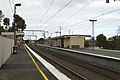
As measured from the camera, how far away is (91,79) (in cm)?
1404

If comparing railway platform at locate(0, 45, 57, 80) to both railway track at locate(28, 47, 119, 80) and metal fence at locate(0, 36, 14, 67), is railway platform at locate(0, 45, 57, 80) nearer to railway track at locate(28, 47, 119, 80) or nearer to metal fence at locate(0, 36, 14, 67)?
metal fence at locate(0, 36, 14, 67)

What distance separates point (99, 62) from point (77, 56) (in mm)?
9528

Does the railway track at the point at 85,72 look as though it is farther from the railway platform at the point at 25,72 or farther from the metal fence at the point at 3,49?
the metal fence at the point at 3,49

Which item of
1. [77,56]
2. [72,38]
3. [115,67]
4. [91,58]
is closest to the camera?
[115,67]

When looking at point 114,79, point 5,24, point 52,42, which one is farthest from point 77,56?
point 5,24

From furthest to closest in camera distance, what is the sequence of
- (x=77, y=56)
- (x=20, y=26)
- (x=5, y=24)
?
(x=5, y=24)
(x=20, y=26)
(x=77, y=56)

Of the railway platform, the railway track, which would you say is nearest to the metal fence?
the railway platform

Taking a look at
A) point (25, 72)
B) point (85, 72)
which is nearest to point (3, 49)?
point (25, 72)

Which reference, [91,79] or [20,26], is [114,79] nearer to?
[91,79]

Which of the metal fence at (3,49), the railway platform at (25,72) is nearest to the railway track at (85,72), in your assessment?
the railway platform at (25,72)

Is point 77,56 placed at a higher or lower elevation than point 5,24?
lower

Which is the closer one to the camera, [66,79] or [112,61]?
[66,79]

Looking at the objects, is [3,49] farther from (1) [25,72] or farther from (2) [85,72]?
(2) [85,72]

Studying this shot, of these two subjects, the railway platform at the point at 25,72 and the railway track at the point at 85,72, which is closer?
the railway platform at the point at 25,72
